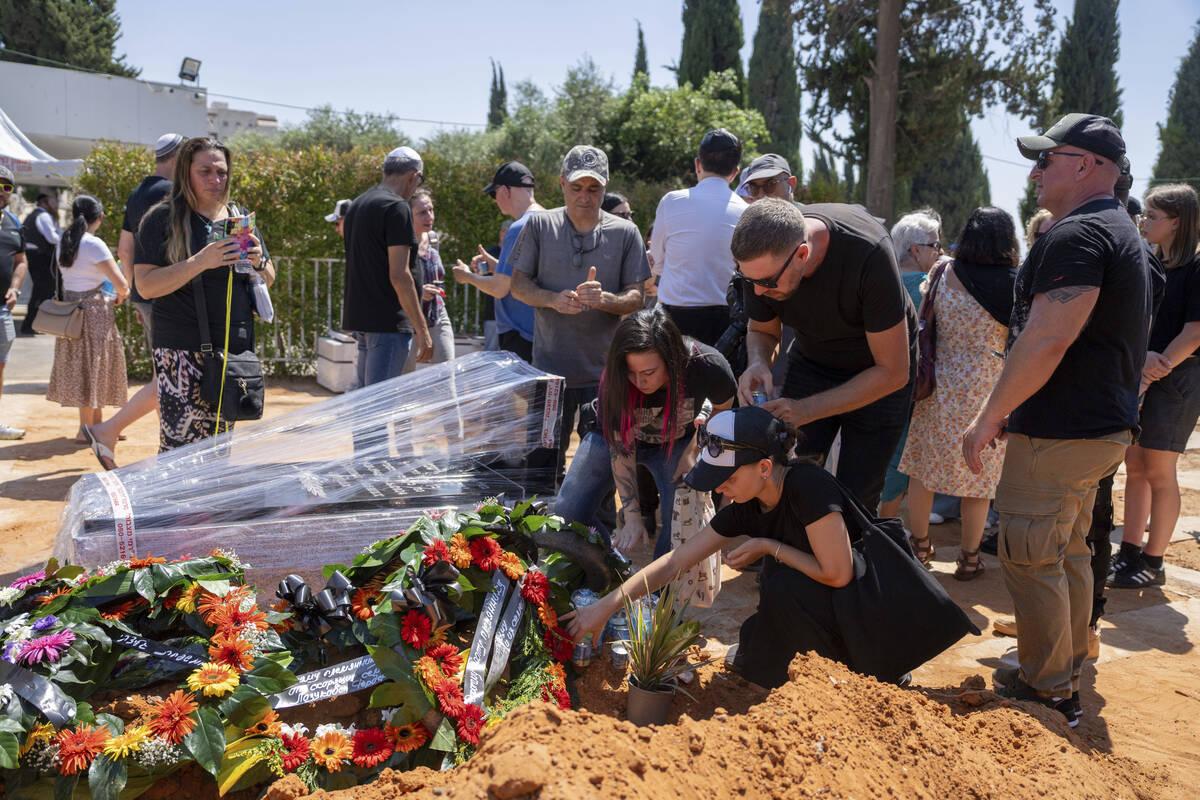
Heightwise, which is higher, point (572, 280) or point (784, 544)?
point (572, 280)

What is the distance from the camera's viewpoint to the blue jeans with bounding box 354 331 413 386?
5098mm

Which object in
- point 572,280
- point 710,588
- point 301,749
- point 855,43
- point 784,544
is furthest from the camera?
point 855,43

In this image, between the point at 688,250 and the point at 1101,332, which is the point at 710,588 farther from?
the point at 688,250

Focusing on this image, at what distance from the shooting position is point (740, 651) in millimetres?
3010

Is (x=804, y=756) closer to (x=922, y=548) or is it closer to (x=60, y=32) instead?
(x=922, y=548)

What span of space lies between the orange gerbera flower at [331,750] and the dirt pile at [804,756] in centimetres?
12

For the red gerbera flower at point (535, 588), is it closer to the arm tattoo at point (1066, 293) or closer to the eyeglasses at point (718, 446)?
the eyeglasses at point (718, 446)

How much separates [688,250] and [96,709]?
3341 mm

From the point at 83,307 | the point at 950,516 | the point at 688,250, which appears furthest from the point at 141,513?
the point at 950,516

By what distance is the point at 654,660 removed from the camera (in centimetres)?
268

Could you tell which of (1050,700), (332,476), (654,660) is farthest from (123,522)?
(1050,700)

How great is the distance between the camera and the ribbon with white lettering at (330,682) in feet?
8.11

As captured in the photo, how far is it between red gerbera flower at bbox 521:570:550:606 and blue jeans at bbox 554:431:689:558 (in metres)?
0.66

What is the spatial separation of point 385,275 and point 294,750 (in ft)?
10.3
